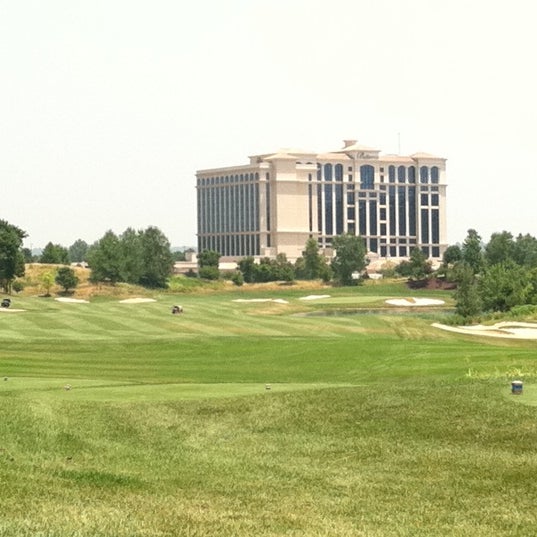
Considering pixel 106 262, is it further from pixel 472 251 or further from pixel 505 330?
pixel 505 330

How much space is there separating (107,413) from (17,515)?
41.3 feet

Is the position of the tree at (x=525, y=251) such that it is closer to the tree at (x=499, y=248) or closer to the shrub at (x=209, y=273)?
the tree at (x=499, y=248)

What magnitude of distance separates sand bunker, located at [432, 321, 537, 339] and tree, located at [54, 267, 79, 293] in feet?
246

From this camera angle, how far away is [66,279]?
147875 mm

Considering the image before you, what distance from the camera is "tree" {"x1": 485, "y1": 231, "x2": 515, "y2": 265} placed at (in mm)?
175250

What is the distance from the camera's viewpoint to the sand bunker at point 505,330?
69562mm

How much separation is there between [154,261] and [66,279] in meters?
20.9

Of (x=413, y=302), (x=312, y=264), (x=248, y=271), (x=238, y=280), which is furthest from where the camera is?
(x=248, y=271)

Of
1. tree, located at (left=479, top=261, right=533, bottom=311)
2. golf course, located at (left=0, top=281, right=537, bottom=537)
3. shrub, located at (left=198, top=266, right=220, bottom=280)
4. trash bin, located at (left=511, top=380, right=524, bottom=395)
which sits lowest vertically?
golf course, located at (left=0, top=281, right=537, bottom=537)

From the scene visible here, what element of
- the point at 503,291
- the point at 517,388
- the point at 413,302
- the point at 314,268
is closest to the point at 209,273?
→ the point at 314,268

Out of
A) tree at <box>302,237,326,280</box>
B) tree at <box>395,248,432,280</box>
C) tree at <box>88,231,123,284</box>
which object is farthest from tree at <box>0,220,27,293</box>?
tree at <box>395,248,432,280</box>

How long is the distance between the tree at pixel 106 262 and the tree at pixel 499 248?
55.1 m

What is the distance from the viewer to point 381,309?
121938 millimetres

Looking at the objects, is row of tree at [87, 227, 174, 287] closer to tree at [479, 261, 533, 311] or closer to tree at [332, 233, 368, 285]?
tree at [332, 233, 368, 285]
